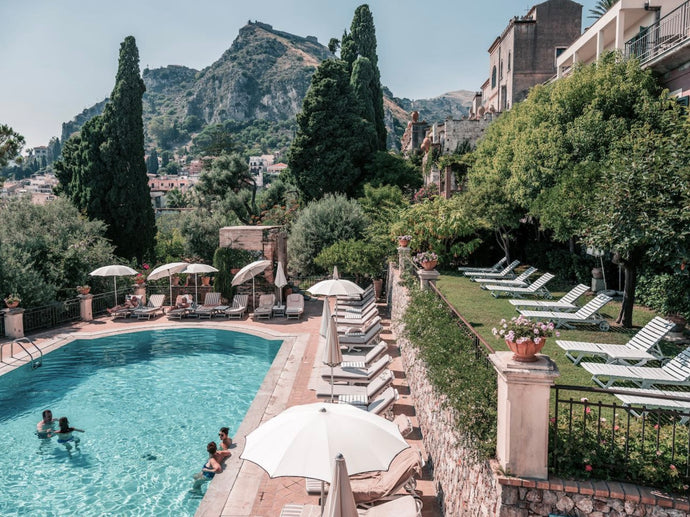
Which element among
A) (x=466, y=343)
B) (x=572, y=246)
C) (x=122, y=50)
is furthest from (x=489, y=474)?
(x=122, y=50)

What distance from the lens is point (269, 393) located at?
36.6ft

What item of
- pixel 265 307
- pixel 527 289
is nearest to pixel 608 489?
pixel 527 289

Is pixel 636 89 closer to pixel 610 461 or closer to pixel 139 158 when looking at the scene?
pixel 610 461

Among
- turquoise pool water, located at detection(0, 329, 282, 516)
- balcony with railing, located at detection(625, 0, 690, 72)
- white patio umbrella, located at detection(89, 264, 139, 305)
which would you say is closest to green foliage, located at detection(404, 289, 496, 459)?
turquoise pool water, located at detection(0, 329, 282, 516)

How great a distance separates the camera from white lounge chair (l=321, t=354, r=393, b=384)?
34.4 feet

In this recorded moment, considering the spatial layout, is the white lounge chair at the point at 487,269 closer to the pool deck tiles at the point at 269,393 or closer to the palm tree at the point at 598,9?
the pool deck tiles at the point at 269,393

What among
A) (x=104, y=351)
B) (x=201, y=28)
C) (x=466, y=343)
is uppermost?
(x=201, y=28)

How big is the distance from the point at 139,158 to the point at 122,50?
643 centimetres

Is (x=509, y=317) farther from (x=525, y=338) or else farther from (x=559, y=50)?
(x=559, y=50)

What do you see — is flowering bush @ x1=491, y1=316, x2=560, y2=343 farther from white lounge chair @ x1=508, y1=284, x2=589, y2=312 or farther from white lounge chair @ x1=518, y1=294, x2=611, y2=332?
white lounge chair @ x1=508, y1=284, x2=589, y2=312

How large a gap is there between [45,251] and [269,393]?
518 inches

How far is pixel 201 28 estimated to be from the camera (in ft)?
99.2

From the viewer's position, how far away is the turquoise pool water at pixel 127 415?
802cm

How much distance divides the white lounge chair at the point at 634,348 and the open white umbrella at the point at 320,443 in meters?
5.70
